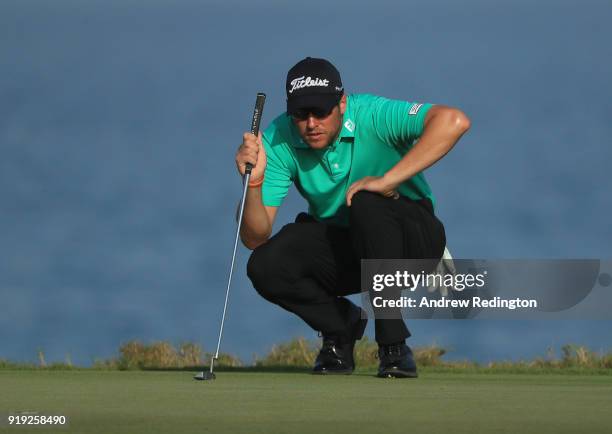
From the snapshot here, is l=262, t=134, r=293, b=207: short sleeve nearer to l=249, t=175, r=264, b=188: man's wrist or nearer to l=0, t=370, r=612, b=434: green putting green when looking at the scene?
l=249, t=175, r=264, b=188: man's wrist

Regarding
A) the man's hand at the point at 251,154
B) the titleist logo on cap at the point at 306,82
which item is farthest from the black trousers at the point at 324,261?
the titleist logo on cap at the point at 306,82

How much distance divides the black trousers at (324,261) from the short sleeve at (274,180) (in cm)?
17

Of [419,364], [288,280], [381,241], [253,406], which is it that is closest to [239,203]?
[288,280]

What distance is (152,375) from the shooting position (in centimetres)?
543

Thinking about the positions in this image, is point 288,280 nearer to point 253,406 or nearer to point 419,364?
point 419,364

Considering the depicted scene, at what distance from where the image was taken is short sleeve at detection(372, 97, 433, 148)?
5535mm

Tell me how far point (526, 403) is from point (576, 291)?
8.41ft

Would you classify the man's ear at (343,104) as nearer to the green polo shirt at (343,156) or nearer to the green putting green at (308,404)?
the green polo shirt at (343,156)

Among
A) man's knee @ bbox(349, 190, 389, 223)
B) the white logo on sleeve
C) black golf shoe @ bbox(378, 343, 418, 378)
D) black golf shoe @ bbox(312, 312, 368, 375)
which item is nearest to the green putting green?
black golf shoe @ bbox(378, 343, 418, 378)

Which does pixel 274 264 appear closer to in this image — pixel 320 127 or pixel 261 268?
pixel 261 268

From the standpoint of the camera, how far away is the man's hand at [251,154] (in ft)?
17.8

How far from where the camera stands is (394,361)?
17.2ft

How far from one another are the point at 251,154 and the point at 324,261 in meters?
0.76

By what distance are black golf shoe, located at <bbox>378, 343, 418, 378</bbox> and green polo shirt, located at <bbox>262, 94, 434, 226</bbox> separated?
954mm
